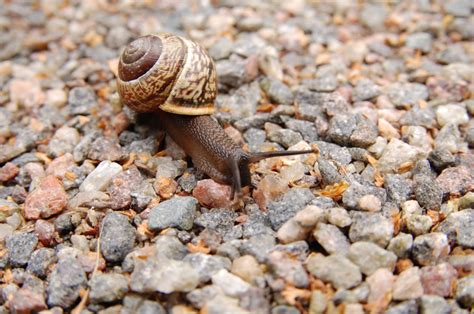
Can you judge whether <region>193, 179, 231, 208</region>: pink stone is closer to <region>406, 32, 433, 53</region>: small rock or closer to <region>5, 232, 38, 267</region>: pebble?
<region>5, 232, 38, 267</region>: pebble

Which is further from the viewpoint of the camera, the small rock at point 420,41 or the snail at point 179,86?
the small rock at point 420,41

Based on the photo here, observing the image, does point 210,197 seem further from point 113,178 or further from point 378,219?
point 378,219

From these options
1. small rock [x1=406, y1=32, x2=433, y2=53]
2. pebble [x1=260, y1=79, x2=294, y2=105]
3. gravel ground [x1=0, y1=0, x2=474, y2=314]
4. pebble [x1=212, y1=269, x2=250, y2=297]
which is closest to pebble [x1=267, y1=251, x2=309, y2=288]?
gravel ground [x1=0, y1=0, x2=474, y2=314]

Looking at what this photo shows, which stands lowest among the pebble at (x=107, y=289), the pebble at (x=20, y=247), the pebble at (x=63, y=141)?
the pebble at (x=20, y=247)

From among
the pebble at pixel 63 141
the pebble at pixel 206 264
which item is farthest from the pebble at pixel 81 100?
the pebble at pixel 206 264

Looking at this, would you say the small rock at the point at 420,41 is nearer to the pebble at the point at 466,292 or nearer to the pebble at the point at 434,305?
the pebble at the point at 466,292

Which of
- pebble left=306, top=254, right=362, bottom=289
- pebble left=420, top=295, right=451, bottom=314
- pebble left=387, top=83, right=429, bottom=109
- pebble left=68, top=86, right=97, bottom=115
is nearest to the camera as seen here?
pebble left=420, top=295, right=451, bottom=314

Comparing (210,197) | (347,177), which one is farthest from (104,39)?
(347,177)
